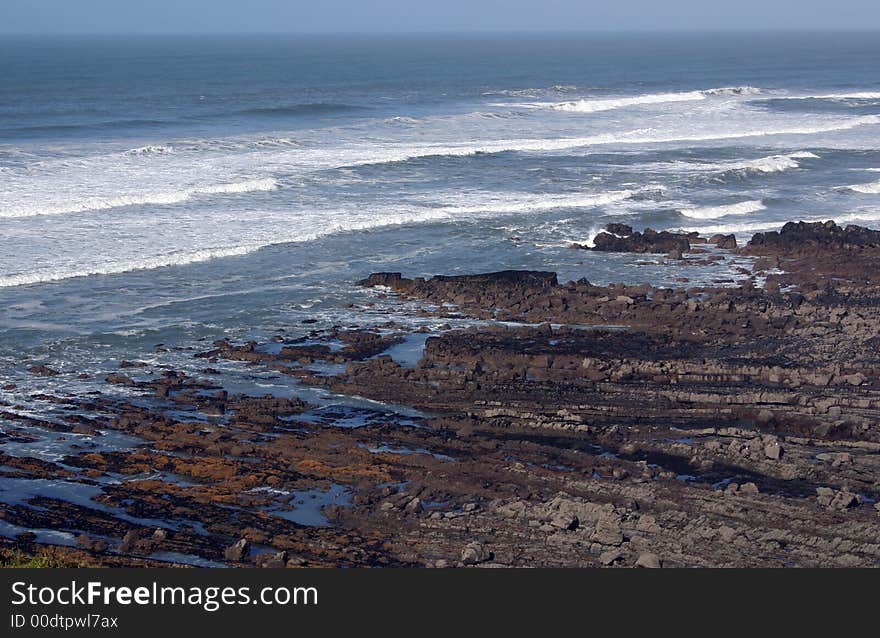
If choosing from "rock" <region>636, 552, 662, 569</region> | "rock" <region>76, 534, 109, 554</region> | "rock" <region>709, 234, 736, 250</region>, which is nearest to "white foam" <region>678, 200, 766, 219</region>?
"rock" <region>709, 234, 736, 250</region>

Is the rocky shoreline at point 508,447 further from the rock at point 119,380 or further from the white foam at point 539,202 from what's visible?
the white foam at point 539,202

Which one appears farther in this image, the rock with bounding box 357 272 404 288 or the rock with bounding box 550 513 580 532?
the rock with bounding box 357 272 404 288

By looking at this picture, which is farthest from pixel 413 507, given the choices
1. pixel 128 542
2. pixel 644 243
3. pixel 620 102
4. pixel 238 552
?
pixel 620 102

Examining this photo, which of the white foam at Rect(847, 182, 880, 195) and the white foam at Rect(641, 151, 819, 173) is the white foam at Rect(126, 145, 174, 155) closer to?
the white foam at Rect(641, 151, 819, 173)

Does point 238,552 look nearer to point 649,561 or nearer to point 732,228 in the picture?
point 649,561

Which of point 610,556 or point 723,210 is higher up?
point 723,210
